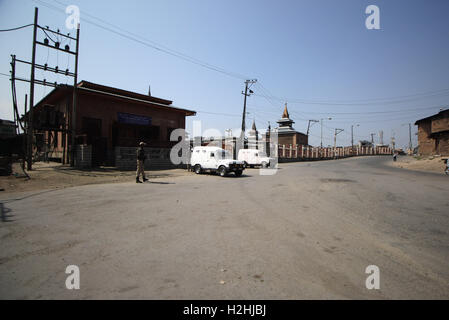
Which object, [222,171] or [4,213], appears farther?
[222,171]

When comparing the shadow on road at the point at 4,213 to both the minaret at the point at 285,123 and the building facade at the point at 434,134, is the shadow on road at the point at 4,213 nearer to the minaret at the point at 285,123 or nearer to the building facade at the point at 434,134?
the building facade at the point at 434,134

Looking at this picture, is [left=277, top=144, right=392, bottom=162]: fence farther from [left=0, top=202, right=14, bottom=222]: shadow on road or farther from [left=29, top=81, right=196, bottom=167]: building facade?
[left=0, top=202, right=14, bottom=222]: shadow on road

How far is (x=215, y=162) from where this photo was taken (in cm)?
1562

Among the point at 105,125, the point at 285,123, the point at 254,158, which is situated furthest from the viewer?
the point at 285,123

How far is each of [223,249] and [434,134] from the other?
145 feet

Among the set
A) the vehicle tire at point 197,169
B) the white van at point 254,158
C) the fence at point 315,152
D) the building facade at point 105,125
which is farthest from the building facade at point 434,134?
the building facade at point 105,125

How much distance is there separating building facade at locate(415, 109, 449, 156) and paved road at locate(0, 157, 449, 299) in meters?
34.8

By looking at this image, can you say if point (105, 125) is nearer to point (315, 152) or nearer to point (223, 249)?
point (223, 249)

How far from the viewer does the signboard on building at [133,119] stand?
67.5ft

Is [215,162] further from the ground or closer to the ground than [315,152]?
closer to the ground

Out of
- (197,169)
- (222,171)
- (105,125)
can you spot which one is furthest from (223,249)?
(105,125)

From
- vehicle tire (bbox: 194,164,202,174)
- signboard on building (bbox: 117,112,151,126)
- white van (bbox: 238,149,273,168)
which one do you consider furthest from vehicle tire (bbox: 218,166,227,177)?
signboard on building (bbox: 117,112,151,126)

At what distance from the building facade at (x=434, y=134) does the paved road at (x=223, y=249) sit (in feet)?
114
